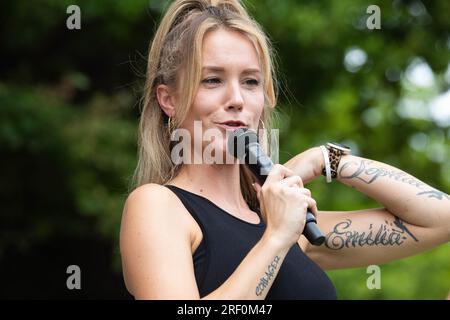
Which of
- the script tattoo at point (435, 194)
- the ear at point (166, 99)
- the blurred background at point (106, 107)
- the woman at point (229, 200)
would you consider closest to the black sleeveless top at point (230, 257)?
the woman at point (229, 200)

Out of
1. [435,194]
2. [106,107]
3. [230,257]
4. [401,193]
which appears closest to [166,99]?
[230,257]

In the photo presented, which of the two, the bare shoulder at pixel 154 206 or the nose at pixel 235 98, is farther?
the nose at pixel 235 98

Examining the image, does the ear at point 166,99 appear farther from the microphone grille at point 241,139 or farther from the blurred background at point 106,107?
the blurred background at point 106,107

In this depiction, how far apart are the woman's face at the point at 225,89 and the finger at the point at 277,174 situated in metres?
0.28

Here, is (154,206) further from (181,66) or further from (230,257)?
(181,66)

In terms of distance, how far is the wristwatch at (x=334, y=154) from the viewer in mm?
3293

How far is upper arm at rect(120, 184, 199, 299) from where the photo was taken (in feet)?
8.01

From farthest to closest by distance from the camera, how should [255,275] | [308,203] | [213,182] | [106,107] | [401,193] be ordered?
[106,107] < [401,193] < [213,182] < [308,203] < [255,275]

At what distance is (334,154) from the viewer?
3.30 m

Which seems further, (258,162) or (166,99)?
(166,99)

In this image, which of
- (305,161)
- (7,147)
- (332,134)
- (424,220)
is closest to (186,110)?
(305,161)

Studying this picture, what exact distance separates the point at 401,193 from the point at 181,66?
985 millimetres

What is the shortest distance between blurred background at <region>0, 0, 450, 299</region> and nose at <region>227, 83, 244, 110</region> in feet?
14.7
